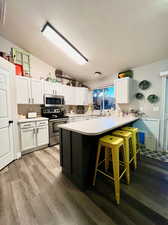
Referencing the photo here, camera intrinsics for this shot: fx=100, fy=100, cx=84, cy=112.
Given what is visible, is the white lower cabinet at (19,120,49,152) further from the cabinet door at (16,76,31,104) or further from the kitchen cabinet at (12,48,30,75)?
the kitchen cabinet at (12,48,30,75)

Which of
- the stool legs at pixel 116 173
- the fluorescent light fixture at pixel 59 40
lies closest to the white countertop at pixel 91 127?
the stool legs at pixel 116 173

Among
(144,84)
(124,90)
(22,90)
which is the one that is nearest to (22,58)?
(22,90)

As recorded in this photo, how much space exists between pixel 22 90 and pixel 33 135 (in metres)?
1.32

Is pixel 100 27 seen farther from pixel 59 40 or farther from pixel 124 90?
pixel 124 90

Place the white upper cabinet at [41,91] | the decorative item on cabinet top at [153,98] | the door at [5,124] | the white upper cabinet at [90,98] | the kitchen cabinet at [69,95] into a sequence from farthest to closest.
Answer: the white upper cabinet at [90,98] → the kitchen cabinet at [69,95] → the white upper cabinet at [41,91] → the decorative item on cabinet top at [153,98] → the door at [5,124]

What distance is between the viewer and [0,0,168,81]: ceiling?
5.30ft

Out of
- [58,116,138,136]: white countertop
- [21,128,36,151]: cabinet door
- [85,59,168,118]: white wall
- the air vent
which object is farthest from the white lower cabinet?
[85,59,168,118]: white wall

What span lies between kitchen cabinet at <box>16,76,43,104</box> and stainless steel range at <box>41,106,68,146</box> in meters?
0.42

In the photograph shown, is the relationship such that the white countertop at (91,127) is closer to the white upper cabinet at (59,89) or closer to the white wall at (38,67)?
the white upper cabinet at (59,89)

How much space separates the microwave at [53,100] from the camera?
11.0 feet

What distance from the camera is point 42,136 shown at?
2.99 metres

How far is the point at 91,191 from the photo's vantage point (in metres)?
1.52

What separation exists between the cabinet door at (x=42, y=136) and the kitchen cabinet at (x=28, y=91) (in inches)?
34.2

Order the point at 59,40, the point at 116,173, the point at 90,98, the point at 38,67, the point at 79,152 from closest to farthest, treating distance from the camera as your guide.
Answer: the point at 116,173
the point at 79,152
the point at 59,40
the point at 38,67
the point at 90,98
